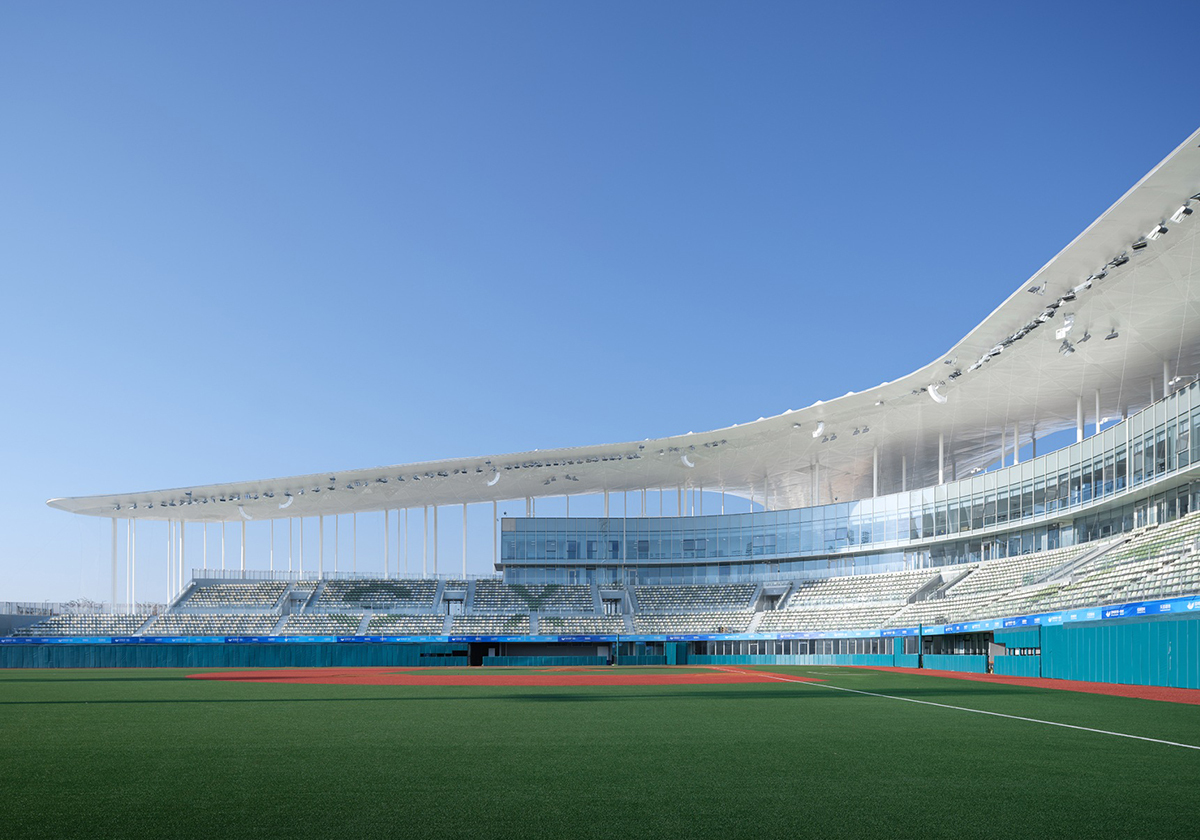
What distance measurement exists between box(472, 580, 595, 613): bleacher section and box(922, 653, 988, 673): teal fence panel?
31320 mm

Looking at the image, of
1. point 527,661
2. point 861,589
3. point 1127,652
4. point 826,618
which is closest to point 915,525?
point 861,589

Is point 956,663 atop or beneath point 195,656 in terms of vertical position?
atop

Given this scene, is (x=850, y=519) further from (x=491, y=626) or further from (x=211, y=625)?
(x=211, y=625)

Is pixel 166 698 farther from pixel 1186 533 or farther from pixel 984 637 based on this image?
pixel 984 637

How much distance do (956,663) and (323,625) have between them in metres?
41.7

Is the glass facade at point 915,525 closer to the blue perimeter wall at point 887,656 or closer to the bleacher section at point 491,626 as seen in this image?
the blue perimeter wall at point 887,656

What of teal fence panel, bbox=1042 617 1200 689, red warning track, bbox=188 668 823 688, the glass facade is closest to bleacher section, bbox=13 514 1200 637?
the glass facade

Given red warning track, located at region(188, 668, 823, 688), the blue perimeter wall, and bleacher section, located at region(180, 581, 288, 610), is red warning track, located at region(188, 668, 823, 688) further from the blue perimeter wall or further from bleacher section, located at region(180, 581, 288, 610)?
bleacher section, located at region(180, 581, 288, 610)

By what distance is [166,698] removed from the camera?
80.7ft

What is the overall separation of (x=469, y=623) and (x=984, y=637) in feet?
113

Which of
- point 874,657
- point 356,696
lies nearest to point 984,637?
point 874,657

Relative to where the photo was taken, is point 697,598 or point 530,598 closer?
point 697,598

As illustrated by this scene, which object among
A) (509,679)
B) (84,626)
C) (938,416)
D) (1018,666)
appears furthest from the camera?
(84,626)

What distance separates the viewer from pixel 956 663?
46344 millimetres
